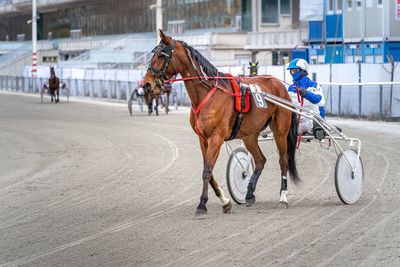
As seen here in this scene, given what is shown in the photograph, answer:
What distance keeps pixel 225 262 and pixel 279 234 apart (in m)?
1.36

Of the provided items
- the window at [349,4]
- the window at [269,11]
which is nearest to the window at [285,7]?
the window at [269,11]

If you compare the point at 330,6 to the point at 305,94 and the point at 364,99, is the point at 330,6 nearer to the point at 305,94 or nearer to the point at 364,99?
the point at 364,99

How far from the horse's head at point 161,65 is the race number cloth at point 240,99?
71 cm

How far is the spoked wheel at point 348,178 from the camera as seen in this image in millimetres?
11047

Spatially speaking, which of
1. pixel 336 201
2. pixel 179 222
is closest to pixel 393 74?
pixel 336 201

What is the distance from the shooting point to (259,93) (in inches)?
437

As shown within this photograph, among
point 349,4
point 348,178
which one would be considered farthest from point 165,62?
point 349,4

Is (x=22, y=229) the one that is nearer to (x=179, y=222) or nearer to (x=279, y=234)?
(x=179, y=222)

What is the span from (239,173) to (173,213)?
47.9 inches

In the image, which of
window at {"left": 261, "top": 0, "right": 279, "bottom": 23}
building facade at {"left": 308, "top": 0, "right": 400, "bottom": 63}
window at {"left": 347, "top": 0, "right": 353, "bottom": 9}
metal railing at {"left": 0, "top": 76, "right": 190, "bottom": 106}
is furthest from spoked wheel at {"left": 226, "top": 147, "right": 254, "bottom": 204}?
window at {"left": 261, "top": 0, "right": 279, "bottom": 23}

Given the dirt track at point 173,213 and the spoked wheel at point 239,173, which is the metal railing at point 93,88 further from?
the spoked wheel at point 239,173

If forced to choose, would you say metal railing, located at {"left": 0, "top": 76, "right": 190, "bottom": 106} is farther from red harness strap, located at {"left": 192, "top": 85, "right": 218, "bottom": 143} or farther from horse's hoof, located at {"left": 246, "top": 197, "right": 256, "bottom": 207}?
red harness strap, located at {"left": 192, "top": 85, "right": 218, "bottom": 143}

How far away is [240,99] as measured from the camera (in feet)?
35.7

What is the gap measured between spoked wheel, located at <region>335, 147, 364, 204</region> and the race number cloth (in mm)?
1239
